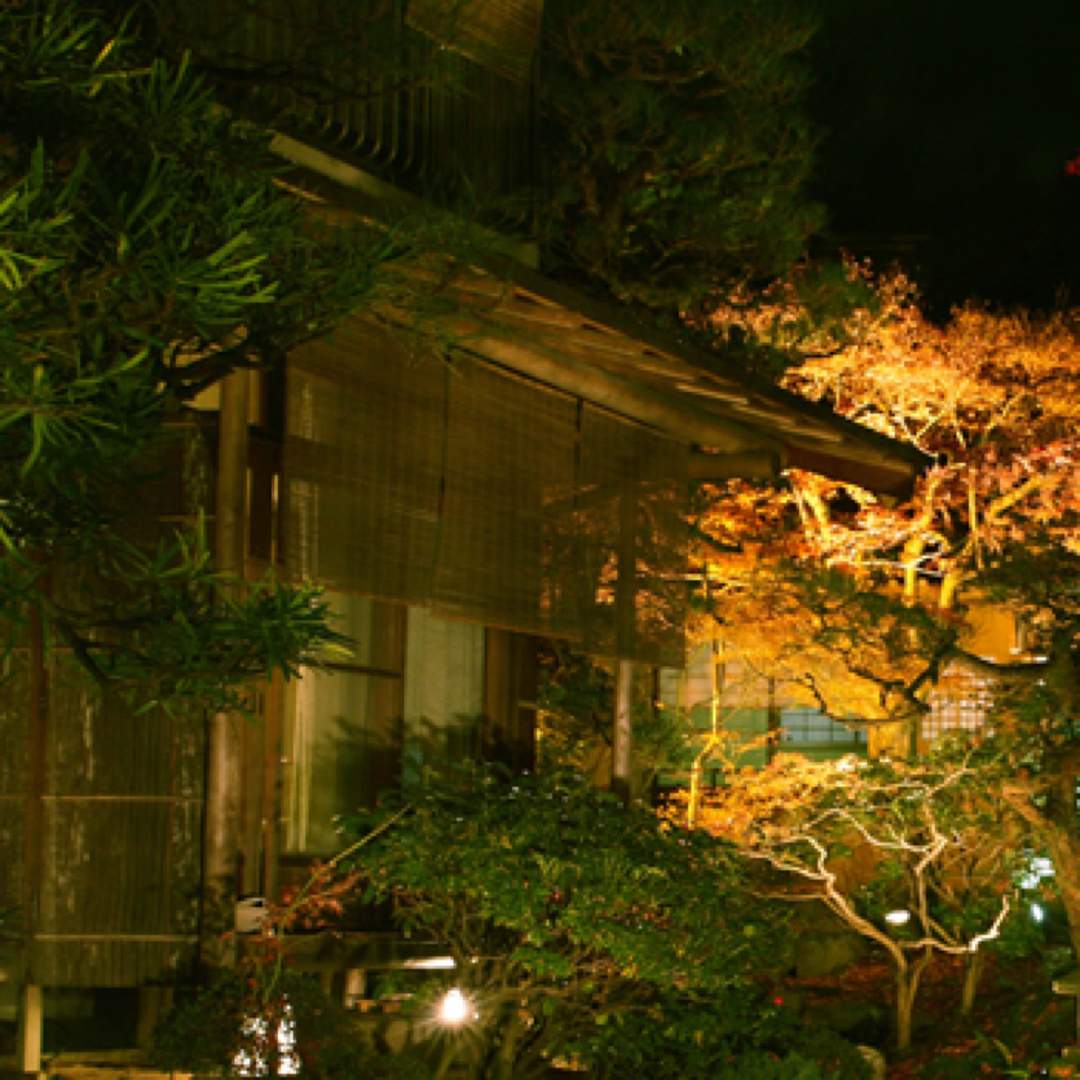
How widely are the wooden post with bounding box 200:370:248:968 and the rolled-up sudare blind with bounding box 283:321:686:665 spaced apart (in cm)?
25

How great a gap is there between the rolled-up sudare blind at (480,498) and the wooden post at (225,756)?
9.7 inches

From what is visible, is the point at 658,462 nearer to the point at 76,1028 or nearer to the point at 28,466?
the point at 76,1028

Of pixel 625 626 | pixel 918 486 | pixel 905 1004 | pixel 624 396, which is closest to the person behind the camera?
pixel 624 396

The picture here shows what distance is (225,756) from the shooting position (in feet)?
26.8

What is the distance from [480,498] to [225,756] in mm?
2215

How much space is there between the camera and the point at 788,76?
1590 cm

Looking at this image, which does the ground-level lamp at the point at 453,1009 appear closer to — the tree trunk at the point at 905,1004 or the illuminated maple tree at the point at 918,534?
the illuminated maple tree at the point at 918,534

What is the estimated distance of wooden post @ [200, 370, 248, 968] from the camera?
8047 mm

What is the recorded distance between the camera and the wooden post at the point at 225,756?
8.05m

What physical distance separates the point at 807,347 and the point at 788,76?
9.20ft

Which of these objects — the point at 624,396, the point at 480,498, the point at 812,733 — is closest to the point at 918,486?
the point at 812,733

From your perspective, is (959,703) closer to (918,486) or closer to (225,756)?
(918,486)

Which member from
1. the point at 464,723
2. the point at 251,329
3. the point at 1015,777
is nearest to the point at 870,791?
the point at 1015,777

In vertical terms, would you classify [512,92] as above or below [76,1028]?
above
